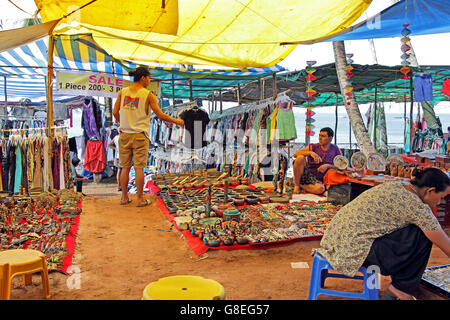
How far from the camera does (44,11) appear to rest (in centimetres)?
407

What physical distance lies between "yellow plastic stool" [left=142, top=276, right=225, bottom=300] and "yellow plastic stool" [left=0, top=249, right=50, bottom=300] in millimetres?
1032

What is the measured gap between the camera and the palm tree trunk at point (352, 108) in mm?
8211

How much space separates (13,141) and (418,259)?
18.0 feet

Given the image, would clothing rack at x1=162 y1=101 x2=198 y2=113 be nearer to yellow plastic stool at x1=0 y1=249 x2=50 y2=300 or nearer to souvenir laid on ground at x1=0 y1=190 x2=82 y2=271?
souvenir laid on ground at x1=0 y1=190 x2=82 y2=271

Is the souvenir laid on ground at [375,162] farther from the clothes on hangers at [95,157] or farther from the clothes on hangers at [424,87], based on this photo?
the clothes on hangers at [95,157]

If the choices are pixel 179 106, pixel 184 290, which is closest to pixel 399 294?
pixel 184 290

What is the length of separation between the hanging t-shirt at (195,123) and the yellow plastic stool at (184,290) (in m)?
5.36

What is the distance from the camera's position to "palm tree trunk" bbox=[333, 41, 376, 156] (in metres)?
8.21

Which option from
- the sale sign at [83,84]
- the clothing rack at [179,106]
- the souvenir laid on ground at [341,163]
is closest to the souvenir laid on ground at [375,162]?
the souvenir laid on ground at [341,163]

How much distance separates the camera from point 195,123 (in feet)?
23.0

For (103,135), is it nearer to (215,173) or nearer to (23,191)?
(23,191)

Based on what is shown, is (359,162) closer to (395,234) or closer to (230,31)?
(230,31)

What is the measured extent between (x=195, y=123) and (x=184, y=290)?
217 inches

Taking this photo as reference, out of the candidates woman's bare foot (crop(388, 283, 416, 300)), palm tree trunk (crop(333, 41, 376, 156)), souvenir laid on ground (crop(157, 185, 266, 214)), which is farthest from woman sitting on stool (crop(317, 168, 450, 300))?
palm tree trunk (crop(333, 41, 376, 156))
